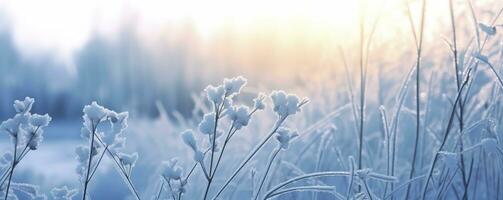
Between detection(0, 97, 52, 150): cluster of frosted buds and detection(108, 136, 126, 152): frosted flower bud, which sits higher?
detection(0, 97, 52, 150): cluster of frosted buds

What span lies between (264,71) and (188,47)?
98 cm

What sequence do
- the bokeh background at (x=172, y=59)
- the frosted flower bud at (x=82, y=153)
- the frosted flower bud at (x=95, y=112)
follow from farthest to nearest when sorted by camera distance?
the bokeh background at (x=172, y=59)
the frosted flower bud at (x=82, y=153)
the frosted flower bud at (x=95, y=112)

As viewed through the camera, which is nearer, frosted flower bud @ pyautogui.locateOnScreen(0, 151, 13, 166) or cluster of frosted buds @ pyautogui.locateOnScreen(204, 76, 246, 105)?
cluster of frosted buds @ pyautogui.locateOnScreen(204, 76, 246, 105)

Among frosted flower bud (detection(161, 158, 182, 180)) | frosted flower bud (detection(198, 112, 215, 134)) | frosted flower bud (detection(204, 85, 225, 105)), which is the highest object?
frosted flower bud (detection(204, 85, 225, 105))

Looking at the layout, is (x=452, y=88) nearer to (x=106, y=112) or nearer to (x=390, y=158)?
(x=390, y=158)

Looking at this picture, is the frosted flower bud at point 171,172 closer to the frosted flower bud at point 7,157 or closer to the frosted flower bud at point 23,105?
the frosted flower bud at point 23,105

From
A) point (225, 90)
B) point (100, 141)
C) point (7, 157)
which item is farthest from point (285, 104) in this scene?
point (7, 157)

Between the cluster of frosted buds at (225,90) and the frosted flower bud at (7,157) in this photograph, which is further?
the frosted flower bud at (7,157)

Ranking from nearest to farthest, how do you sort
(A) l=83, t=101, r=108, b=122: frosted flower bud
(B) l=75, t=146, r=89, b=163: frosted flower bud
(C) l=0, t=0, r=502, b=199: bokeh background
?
(A) l=83, t=101, r=108, b=122: frosted flower bud, (B) l=75, t=146, r=89, b=163: frosted flower bud, (C) l=0, t=0, r=502, b=199: bokeh background

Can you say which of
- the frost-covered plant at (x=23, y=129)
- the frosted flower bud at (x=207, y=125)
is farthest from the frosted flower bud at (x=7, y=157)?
the frosted flower bud at (x=207, y=125)

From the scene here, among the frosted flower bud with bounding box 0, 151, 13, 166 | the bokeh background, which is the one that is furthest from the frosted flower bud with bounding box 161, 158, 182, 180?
the bokeh background

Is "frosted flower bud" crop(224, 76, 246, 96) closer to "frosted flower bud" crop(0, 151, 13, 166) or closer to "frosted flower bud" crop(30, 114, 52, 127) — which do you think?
"frosted flower bud" crop(30, 114, 52, 127)

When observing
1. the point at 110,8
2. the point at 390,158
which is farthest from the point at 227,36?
the point at 390,158

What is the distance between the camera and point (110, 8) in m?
6.55
